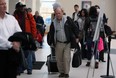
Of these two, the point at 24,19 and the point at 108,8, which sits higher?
the point at 108,8

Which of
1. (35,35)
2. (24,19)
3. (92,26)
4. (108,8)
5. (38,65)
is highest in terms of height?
(108,8)

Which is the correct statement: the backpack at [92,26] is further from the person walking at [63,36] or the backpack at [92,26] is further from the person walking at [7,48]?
the person walking at [7,48]

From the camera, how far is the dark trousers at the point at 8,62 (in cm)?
385

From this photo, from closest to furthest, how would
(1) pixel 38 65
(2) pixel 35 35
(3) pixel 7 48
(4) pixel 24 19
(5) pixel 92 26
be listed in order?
(3) pixel 7 48 < (4) pixel 24 19 < (2) pixel 35 35 < (5) pixel 92 26 < (1) pixel 38 65

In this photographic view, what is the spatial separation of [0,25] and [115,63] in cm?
619

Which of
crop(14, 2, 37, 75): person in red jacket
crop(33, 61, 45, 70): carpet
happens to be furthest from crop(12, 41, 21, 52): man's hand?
crop(33, 61, 45, 70): carpet

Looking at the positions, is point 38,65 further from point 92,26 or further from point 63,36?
point 63,36

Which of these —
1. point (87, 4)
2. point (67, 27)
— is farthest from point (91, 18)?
point (87, 4)

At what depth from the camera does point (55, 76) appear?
23.7ft

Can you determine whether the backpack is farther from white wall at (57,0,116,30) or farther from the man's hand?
white wall at (57,0,116,30)

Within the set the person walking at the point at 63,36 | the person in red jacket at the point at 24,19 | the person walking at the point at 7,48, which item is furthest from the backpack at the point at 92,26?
the person walking at the point at 7,48

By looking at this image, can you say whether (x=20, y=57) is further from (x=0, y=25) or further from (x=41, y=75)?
(x=41, y=75)

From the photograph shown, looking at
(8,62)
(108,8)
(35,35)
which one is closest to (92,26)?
(35,35)

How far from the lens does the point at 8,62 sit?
390 cm
